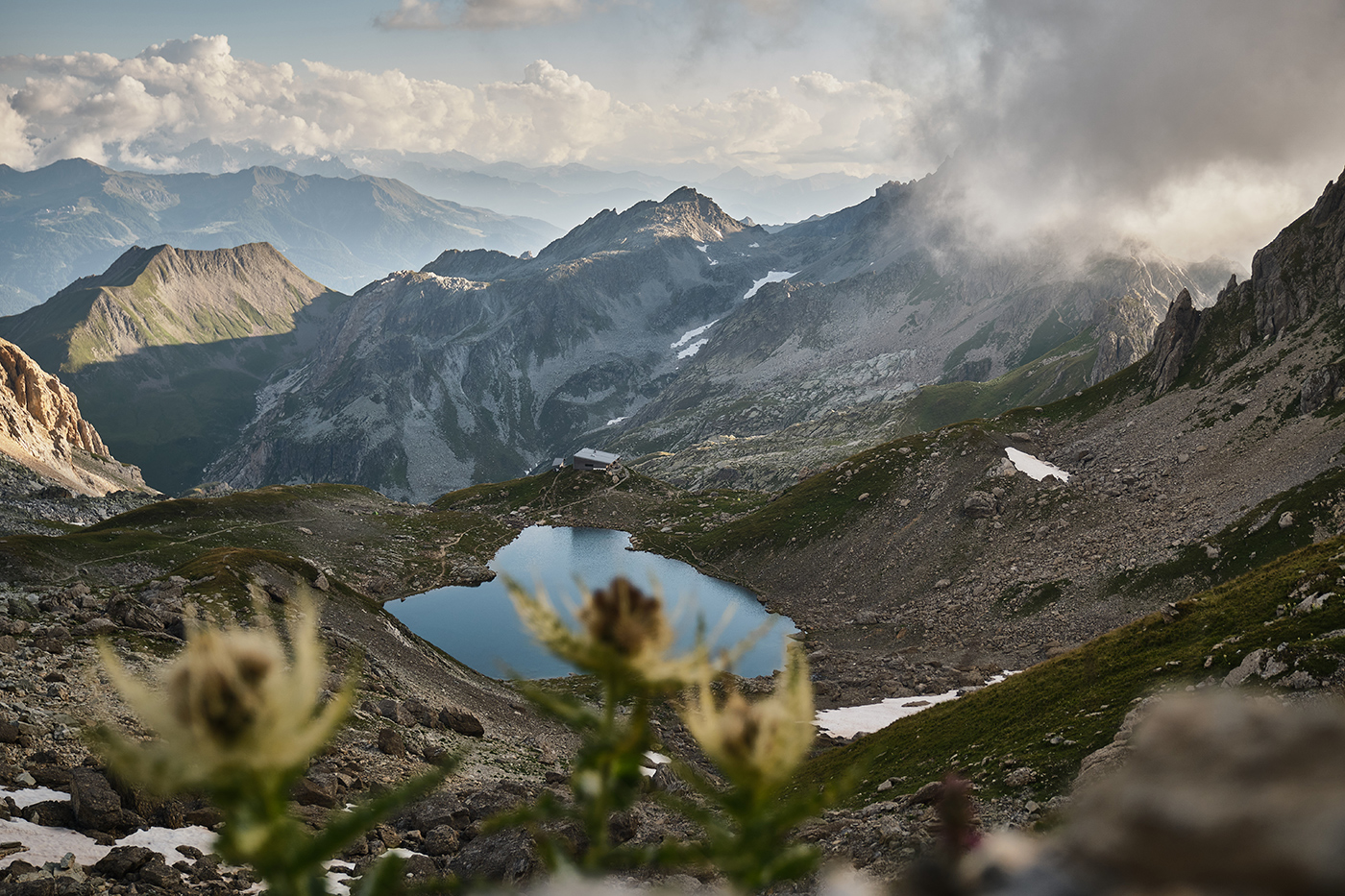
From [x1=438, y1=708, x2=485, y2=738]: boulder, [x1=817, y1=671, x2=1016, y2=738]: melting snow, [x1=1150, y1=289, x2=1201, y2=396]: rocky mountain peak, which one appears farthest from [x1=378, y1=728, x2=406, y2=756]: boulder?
[x1=1150, y1=289, x2=1201, y2=396]: rocky mountain peak

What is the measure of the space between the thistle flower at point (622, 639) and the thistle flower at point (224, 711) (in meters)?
1.12

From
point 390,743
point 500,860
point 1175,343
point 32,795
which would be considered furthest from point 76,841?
point 1175,343

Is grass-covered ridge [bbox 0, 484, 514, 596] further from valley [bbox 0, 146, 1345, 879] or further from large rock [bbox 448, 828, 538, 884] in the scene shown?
large rock [bbox 448, 828, 538, 884]

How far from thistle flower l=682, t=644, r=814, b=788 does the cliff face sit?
599ft

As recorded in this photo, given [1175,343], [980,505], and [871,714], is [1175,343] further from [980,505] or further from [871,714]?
[871,714]

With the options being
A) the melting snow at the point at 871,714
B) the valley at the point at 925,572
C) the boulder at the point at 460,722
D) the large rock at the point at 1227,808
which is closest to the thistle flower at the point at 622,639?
the valley at the point at 925,572

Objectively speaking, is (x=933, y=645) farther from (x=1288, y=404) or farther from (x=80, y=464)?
(x=80, y=464)

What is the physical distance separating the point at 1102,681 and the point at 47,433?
217 meters

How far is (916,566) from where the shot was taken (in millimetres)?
81938

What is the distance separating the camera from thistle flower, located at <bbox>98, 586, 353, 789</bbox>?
2969 millimetres

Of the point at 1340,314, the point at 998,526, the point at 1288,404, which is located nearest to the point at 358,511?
the point at 998,526

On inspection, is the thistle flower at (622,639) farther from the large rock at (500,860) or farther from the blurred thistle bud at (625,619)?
the large rock at (500,860)

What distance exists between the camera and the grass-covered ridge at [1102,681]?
24.8 meters

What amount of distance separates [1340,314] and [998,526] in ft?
126
